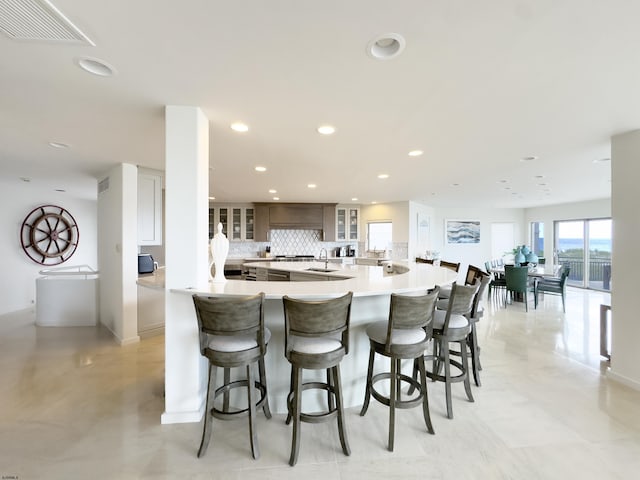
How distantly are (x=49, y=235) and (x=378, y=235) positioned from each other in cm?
748

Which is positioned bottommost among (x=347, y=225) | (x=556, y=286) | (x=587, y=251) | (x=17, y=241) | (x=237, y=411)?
(x=237, y=411)

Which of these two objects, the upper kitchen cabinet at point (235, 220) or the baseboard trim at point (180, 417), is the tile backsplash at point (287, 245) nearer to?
the upper kitchen cabinet at point (235, 220)

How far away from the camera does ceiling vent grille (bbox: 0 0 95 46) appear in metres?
1.16

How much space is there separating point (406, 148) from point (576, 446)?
2732 mm

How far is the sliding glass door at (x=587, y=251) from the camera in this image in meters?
7.20

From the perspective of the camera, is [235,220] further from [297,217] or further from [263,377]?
[263,377]

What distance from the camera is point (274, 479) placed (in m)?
1.60

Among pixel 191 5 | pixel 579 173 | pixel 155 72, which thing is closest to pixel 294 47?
pixel 191 5

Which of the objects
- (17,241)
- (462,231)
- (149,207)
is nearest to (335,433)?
(149,207)

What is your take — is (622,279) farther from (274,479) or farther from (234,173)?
(234,173)

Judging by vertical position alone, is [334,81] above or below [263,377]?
above

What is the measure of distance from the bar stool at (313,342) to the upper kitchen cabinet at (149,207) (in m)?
3.16

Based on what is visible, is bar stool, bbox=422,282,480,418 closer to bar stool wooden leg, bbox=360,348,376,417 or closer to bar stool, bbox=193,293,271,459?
bar stool wooden leg, bbox=360,348,376,417

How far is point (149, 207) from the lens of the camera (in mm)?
4016
